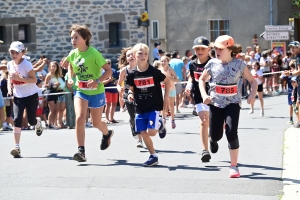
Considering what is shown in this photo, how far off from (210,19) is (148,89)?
2754cm

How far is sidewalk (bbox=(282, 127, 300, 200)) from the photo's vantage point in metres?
8.41

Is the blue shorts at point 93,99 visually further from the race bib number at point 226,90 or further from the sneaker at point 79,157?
the race bib number at point 226,90

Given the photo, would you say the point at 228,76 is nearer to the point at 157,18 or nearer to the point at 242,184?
the point at 242,184

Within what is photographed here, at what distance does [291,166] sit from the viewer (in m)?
10.3

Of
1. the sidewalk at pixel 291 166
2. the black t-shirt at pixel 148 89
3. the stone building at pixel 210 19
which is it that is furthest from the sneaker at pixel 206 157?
the stone building at pixel 210 19

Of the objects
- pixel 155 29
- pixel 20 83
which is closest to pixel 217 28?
pixel 155 29

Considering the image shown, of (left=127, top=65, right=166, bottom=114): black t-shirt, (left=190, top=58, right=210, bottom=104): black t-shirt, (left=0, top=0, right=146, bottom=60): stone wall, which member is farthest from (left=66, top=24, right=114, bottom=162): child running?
(left=0, top=0, right=146, bottom=60): stone wall

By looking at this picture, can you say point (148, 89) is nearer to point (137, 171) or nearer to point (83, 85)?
point (83, 85)

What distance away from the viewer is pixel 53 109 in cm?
1908

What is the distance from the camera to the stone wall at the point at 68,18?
3050 cm

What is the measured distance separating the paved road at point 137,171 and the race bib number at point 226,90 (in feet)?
3.34

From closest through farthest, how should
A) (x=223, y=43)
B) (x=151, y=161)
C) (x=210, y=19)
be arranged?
(x=223, y=43)
(x=151, y=161)
(x=210, y=19)

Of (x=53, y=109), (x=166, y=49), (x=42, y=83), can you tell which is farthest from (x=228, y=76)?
(x=166, y=49)

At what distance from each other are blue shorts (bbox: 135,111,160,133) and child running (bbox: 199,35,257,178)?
1.17m
